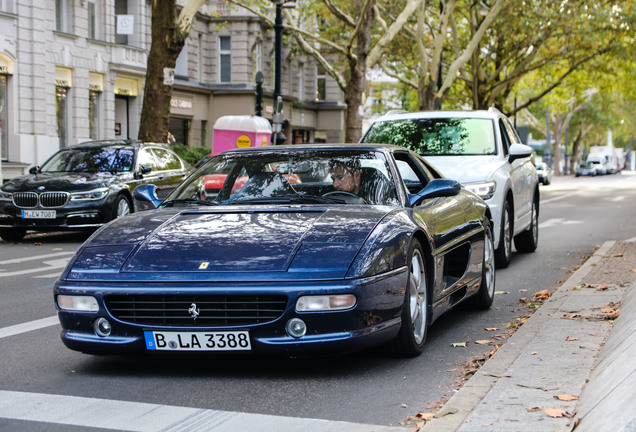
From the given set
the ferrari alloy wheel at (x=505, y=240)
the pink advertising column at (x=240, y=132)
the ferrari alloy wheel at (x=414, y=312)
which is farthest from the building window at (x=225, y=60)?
the ferrari alloy wheel at (x=414, y=312)

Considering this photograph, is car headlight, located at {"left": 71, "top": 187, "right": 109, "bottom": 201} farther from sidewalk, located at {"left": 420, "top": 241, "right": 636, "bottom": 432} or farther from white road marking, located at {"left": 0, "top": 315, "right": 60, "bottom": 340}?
sidewalk, located at {"left": 420, "top": 241, "right": 636, "bottom": 432}

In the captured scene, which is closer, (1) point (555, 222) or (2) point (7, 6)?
(1) point (555, 222)

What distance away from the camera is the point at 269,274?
5379 millimetres

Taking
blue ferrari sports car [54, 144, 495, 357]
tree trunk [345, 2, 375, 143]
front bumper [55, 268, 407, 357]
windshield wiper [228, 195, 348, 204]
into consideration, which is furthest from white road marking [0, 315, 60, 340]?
tree trunk [345, 2, 375, 143]

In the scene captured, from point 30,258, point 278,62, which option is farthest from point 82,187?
point 278,62

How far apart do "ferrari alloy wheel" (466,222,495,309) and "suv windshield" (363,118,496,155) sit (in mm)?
3719

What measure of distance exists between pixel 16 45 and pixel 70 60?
8.83 ft

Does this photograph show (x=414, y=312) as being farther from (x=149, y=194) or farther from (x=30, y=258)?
(x=30, y=258)

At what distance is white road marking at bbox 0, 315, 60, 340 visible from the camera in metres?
7.27

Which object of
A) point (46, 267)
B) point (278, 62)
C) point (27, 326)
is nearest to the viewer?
point (27, 326)

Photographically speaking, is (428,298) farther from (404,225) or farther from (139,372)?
(139,372)

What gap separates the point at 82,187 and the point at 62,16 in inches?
721

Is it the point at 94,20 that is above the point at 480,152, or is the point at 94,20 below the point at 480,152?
above

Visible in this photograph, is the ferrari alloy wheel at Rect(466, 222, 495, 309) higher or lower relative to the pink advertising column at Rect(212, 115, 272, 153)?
lower
